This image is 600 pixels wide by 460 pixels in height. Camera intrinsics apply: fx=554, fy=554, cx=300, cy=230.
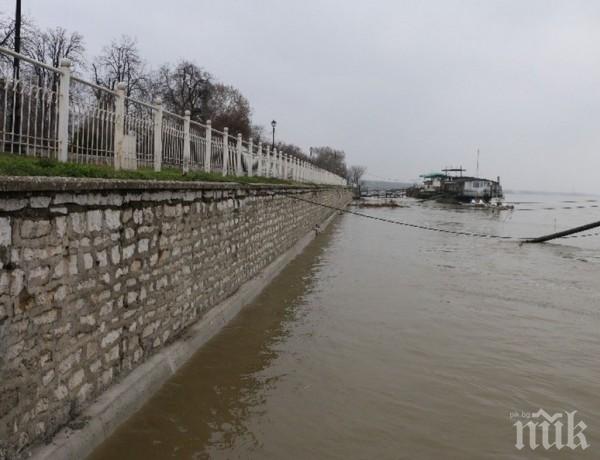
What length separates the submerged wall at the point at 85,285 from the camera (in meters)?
3.58

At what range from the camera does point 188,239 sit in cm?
704

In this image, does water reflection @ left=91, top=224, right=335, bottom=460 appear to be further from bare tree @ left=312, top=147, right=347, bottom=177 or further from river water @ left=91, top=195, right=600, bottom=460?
bare tree @ left=312, top=147, right=347, bottom=177

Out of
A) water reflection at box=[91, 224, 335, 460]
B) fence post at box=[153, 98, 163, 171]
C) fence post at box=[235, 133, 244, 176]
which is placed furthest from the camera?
fence post at box=[235, 133, 244, 176]

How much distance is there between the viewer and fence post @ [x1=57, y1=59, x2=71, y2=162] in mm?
5062

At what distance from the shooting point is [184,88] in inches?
1896

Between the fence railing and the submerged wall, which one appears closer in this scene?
the submerged wall

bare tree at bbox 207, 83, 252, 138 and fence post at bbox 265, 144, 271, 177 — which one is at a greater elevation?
bare tree at bbox 207, 83, 252, 138

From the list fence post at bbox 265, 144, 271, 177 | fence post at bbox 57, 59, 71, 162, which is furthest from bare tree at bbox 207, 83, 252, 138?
fence post at bbox 57, 59, 71, 162

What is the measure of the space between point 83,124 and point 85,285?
2.19 m

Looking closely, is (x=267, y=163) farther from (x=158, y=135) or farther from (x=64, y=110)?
(x=64, y=110)

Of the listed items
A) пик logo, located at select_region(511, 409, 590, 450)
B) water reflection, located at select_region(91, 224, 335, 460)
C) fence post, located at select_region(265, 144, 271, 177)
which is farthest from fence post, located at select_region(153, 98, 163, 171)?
fence post, located at select_region(265, 144, 271, 177)

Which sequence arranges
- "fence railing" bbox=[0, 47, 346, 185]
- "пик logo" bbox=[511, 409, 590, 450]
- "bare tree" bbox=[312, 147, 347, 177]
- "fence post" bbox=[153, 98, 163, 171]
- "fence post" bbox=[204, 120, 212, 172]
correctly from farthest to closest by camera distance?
"bare tree" bbox=[312, 147, 347, 177] < "fence post" bbox=[204, 120, 212, 172] < "fence post" bbox=[153, 98, 163, 171] < "пик logo" bbox=[511, 409, 590, 450] < "fence railing" bbox=[0, 47, 346, 185]

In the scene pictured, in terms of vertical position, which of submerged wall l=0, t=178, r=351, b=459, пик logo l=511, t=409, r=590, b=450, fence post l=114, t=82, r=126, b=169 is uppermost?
fence post l=114, t=82, r=126, b=169

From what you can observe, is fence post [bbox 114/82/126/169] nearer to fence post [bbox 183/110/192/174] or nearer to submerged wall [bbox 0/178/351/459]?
submerged wall [bbox 0/178/351/459]
